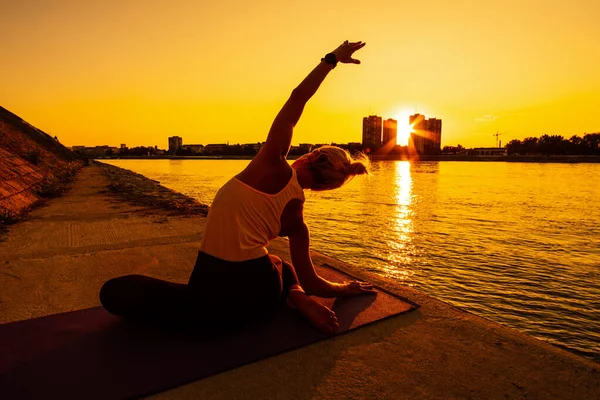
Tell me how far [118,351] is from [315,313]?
1329 millimetres

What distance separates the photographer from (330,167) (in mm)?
2523

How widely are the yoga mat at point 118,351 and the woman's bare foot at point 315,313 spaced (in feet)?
0.23

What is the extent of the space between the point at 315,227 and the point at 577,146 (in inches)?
5395

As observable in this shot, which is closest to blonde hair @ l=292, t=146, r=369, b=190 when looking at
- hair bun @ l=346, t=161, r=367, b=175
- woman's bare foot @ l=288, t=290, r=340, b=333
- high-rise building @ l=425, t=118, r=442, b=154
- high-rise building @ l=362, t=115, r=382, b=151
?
hair bun @ l=346, t=161, r=367, b=175

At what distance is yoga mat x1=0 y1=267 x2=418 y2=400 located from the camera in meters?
2.12

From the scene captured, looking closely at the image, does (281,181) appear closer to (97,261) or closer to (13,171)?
(97,261)

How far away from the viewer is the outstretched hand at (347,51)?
2709 mm

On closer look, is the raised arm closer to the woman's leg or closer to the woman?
the woman

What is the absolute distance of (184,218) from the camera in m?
8.20

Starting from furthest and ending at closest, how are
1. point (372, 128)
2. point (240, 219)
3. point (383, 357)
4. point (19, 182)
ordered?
point (372, 128)
point (19, 182)
point (383, 357)
point (240, 219)

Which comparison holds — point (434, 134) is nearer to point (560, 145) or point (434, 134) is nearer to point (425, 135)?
point (425, 135)

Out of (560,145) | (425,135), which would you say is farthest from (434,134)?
(560,145)

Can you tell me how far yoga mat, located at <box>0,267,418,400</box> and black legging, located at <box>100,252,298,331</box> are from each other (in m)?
0.15

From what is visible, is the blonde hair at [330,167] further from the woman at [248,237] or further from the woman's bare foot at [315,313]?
the woman's bare foot at [315,313]
